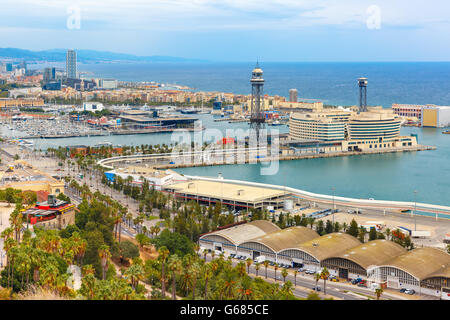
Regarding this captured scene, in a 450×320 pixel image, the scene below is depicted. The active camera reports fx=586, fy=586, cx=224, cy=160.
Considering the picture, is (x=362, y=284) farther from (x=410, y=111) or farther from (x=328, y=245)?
(x=410, y=111)

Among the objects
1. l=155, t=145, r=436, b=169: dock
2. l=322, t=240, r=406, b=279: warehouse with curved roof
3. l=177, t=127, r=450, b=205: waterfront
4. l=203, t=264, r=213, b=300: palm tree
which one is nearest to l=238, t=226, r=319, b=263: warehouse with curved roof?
l=322, t=240, r=406, b=279: warehouse with curved roof

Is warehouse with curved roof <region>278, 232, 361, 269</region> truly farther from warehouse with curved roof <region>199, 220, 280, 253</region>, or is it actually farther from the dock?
the dock

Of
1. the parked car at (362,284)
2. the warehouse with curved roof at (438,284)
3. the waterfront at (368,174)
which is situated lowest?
the parked car at (362,284)

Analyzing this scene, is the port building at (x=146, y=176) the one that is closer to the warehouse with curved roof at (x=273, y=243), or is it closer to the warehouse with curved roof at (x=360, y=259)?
the warehouse with curved roof at (x=273, y=243)

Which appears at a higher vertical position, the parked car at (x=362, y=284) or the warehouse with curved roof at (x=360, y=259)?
the warehouse with curved roof at (x=360, y=259)

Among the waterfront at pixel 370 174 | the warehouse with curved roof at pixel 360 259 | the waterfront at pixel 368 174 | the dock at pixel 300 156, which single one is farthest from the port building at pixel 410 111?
the warehouse with curved roof at pixel 360 259
